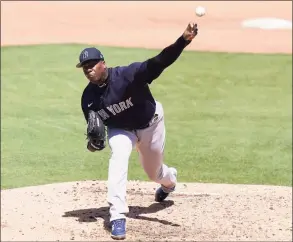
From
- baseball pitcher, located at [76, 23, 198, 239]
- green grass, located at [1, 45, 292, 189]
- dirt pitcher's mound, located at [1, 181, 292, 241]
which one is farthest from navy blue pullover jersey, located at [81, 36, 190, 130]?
green grass, located at [1, 45, 292, 189]

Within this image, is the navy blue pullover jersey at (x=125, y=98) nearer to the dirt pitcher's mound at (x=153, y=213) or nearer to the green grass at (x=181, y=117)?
the dirt pitcher's mound at (x=153, y=213)

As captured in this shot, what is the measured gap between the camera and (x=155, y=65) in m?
5.67

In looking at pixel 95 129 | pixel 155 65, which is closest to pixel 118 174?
pixel 95 129

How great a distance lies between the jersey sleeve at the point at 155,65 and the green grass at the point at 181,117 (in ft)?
9.00

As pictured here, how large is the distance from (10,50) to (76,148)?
6448 millimetres

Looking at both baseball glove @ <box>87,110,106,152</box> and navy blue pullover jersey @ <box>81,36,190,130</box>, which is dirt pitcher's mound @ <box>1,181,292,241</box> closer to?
baseball glove @ <box>87,110,106,152</box>

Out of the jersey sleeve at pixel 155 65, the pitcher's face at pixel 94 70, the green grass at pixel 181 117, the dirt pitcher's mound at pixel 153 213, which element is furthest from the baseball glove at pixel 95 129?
the green grass at pixel 181 117

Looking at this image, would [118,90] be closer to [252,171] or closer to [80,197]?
[80,197]

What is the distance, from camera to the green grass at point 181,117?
344 inches

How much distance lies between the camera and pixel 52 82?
12.6 metres

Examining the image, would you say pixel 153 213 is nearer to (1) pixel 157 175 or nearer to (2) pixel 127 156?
(1) pixel 157 175

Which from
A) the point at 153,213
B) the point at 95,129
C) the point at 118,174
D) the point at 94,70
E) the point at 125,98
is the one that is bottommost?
the point at 153,213

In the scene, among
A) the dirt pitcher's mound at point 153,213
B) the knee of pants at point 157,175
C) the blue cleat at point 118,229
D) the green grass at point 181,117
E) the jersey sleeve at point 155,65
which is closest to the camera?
the jersey sleeve at point 155,65

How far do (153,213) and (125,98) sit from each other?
1.40 m
